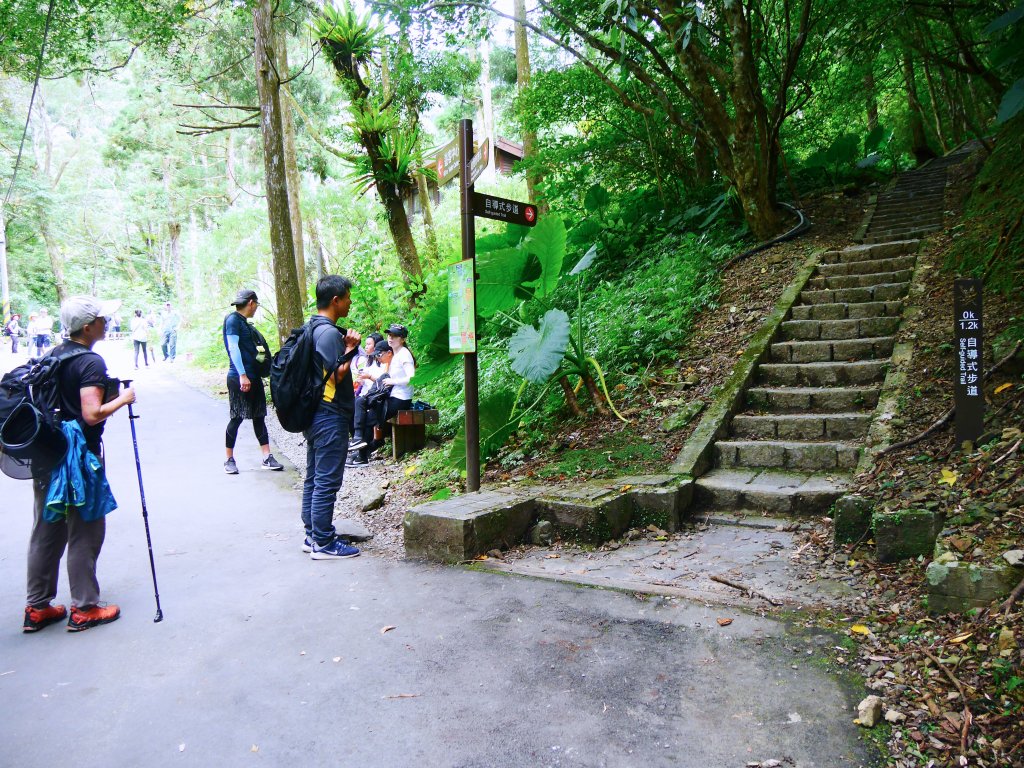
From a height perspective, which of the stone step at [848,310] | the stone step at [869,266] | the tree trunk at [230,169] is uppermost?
the tree trunk at [230,169]

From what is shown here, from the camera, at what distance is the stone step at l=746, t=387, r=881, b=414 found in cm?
536

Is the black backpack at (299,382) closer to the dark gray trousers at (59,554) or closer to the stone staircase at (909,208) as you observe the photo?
the dark gray trousers at (59,554)

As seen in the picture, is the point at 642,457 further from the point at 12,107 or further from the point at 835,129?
the point at 12,107

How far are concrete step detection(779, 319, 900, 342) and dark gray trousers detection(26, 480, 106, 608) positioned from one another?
237 inches

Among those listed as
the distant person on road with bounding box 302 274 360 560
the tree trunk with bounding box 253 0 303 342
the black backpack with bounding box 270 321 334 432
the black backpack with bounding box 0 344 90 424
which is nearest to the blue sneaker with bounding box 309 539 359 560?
the distant person on road with bounding box 302 274 360 560

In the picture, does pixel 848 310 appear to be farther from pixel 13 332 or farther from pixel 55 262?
pixel 55 262

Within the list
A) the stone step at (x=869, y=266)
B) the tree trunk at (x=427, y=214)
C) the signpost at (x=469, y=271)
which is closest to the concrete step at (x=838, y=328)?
the stone step at (x=869, y=266)

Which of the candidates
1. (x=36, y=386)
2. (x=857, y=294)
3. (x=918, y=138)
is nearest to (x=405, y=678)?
(x=36, y=386)

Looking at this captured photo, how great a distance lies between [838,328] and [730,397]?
1.59 m

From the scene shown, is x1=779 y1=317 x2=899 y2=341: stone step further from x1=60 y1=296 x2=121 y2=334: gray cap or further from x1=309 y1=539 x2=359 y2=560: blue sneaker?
x1=60 y1=296 x2=121 y2=334: gray cap

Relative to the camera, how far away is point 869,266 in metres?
7.52

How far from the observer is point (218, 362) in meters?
18.2

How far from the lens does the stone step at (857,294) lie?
22.0 feet

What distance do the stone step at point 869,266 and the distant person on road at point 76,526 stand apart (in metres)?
7.12
